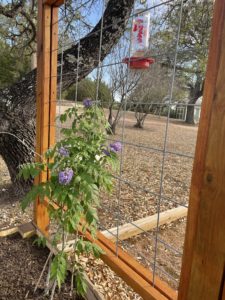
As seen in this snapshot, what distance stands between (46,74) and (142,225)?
4.50ft

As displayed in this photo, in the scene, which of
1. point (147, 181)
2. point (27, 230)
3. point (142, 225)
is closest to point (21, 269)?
point (27, 230)

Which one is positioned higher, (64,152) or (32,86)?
(32,86)

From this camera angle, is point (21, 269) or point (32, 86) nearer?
point (21, 269)

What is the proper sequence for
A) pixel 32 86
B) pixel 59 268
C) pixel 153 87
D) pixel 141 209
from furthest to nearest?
pixel 153 87 → pixel 141 209 → pixel 32 86 → pixel 59 268

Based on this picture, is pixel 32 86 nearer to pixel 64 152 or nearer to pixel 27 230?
pixel 27 230

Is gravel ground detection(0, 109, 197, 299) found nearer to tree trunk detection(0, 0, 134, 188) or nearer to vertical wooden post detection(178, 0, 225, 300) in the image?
vertical wooden post detection(178, 0, 225, 300)

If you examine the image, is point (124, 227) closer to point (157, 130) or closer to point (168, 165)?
point (168, 165)

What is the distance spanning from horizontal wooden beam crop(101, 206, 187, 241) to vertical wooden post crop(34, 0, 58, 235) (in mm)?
499

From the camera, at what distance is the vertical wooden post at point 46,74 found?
5.70ft

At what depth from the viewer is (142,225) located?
216cm

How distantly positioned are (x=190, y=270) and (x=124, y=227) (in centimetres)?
124

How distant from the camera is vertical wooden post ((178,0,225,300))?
2.44 ft

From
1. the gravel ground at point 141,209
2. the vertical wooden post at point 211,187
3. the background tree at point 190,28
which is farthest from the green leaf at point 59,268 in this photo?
the background tree at point 190,28

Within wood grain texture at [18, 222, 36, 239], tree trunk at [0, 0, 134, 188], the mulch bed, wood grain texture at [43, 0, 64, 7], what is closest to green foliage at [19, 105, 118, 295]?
the mulch bed
